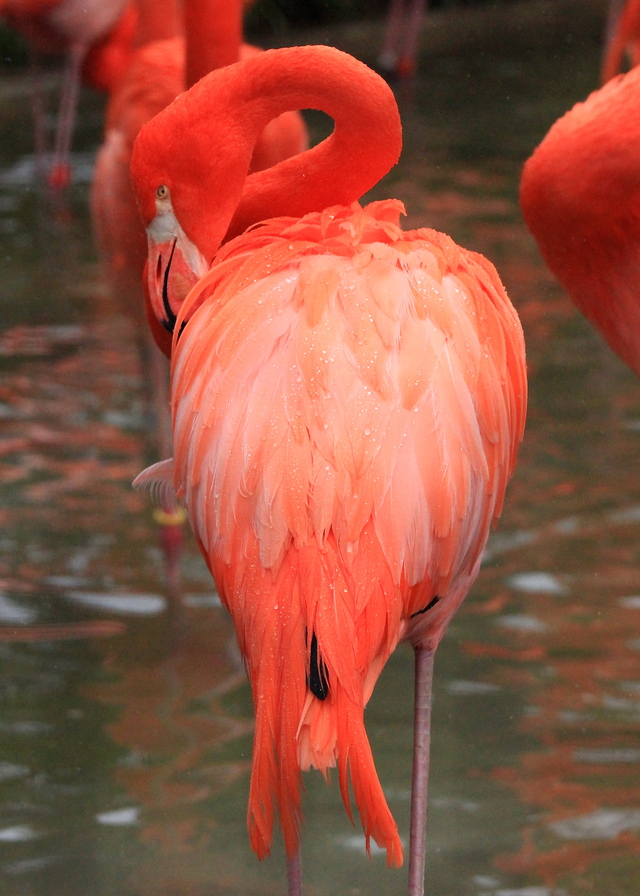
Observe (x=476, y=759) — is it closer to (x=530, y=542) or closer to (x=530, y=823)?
(x=530, y=823)

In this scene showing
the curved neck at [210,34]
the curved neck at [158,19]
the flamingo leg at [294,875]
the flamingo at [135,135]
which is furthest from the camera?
the curved neck at [158,19]

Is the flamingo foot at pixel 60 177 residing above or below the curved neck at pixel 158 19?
below

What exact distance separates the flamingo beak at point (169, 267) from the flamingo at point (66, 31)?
4451mm

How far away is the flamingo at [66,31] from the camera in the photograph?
20.5 ft

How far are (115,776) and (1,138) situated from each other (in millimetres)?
5474

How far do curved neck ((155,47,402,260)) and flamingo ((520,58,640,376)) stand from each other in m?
0.41

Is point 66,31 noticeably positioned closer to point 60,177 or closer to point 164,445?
point 60,177

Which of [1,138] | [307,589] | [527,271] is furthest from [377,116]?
[1,138]

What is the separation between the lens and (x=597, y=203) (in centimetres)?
226

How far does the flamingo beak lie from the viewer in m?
1.89

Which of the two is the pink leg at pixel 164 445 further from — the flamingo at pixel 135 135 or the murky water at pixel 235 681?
the flamingo at pixel 135 135

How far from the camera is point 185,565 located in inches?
129

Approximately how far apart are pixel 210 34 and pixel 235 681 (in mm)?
1341

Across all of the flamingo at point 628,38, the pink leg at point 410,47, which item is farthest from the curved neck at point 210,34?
the pink leg at point 410,47
